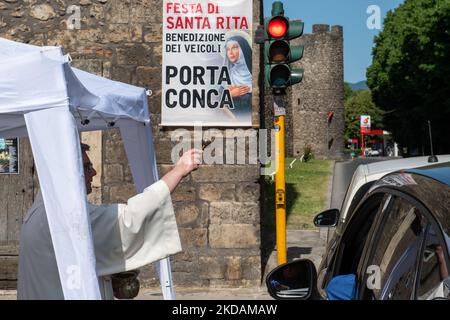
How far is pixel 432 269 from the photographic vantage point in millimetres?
2287

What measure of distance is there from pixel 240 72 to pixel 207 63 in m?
0.42

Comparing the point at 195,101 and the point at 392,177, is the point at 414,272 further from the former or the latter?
the point at 195,101

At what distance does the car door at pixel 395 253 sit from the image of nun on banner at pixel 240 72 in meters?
6.37

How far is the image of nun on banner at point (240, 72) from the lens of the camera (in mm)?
9453

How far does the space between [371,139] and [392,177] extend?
112597 millimetres

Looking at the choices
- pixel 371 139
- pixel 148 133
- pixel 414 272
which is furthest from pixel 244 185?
pixel 371 139

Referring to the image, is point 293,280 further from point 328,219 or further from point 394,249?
point 328,219

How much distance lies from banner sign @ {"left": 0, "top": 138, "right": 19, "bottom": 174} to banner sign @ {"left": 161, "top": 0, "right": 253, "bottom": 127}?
1.87m

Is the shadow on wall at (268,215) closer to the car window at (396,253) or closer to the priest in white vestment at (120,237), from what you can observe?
the priest in white vestment at (120,237)

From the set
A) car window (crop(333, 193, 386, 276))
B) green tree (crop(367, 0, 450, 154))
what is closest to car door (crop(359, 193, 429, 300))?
car window (crop(333, 193, 386, 276))

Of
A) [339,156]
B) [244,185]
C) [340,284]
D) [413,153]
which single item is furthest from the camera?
[339,156]

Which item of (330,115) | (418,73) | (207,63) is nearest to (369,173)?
(207,63)

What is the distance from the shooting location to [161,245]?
4.00 meters

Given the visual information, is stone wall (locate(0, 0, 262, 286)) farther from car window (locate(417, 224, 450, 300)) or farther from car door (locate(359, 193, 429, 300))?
car window (locate(417, 224, 450, 300))
